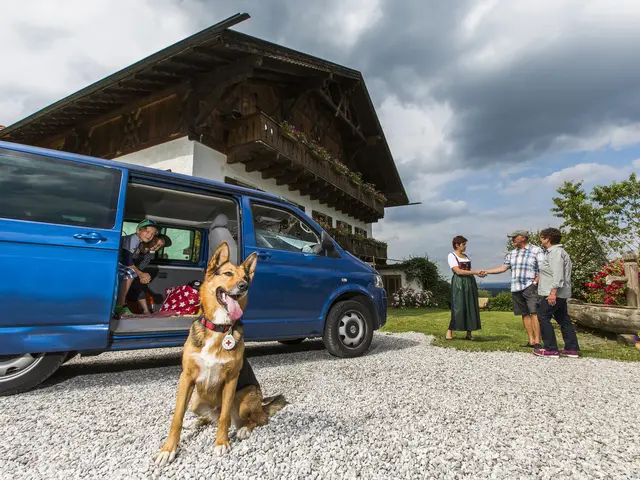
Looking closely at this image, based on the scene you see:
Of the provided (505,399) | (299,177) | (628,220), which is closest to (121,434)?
(505,399)

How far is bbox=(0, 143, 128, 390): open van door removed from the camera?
2982 millimetres

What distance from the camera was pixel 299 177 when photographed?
1300 cm

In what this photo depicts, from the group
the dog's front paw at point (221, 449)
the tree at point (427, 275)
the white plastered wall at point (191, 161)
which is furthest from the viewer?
the tree at point (427, 275)

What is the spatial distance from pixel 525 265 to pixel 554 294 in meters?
0.79

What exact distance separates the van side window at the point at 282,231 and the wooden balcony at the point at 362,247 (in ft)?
30.7

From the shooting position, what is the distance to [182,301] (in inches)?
191

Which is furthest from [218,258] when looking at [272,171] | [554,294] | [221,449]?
[272,171]

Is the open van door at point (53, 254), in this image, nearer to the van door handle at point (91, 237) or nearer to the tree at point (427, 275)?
the van door handle at point (91, 237)

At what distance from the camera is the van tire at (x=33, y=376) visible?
319 centimetres

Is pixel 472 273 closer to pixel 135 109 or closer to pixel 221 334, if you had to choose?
pixel 221 334

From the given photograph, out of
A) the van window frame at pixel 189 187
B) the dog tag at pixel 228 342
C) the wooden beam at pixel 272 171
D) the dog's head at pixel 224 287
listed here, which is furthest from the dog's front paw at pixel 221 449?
the wooden beam at pixel 272 171

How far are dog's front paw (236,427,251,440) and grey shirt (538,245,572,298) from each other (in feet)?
15.2

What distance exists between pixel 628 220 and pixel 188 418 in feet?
73.9

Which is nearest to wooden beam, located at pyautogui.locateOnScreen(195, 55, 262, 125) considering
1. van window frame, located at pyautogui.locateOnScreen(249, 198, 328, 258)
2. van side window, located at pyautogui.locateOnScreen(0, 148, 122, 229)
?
van window frame, located at pyautogui.locateOnScreen(249, 198, 328, 258)
